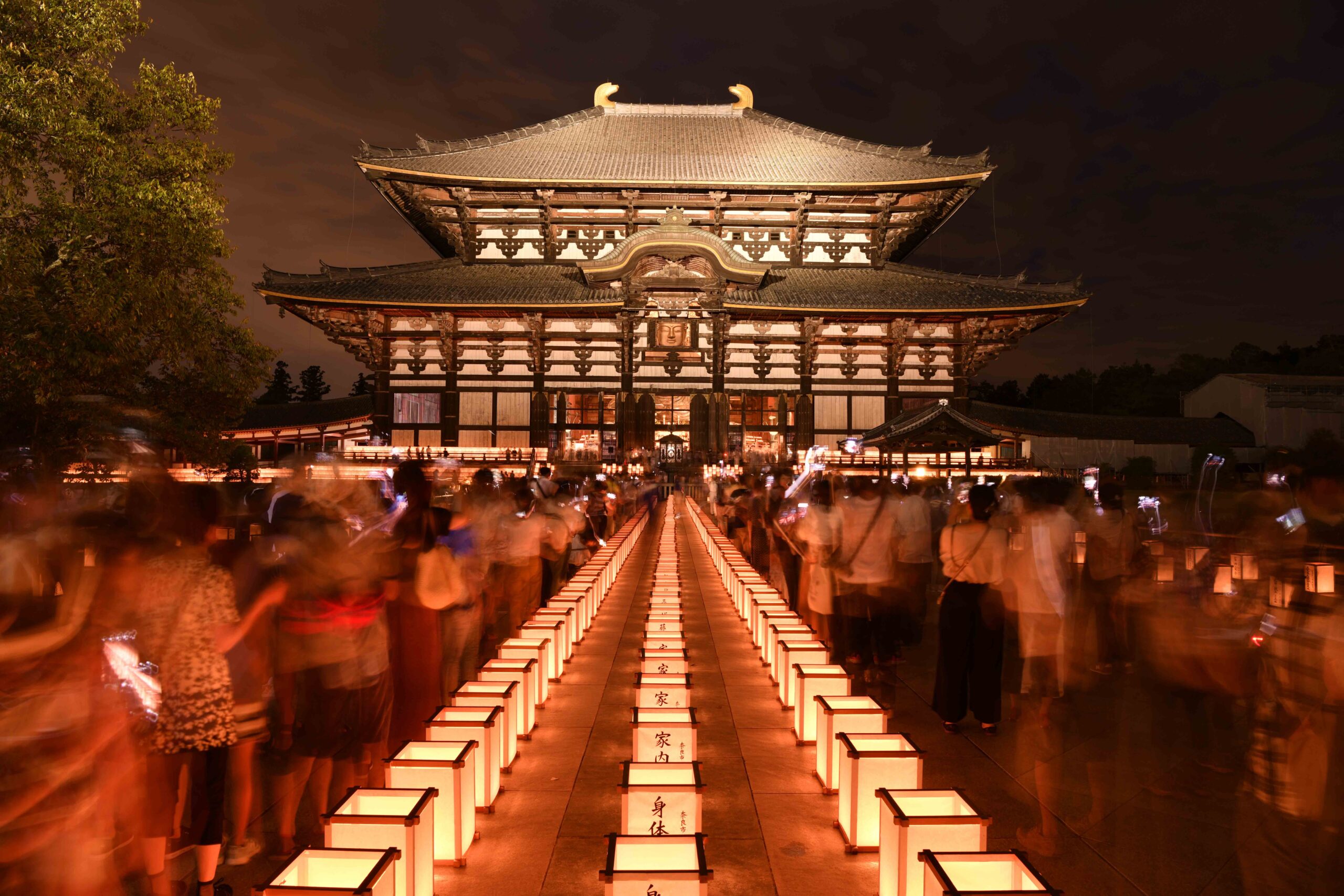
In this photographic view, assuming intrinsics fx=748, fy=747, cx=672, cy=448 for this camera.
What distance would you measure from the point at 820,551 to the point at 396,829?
456 centimetres

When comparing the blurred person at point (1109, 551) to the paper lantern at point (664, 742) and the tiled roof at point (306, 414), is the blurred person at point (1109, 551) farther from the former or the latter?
the tiled roof at point (306, 414)

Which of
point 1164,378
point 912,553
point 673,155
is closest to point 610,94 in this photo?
point 673,155

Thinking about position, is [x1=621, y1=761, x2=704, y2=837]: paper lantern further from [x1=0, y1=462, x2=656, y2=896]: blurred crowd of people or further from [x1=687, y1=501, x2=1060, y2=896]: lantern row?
[x1=0, y1=462, x2=656, y2=896]: blurred crowd of people

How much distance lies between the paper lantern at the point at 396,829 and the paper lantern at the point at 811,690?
2439 mm

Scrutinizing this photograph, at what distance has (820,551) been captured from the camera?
6.65m

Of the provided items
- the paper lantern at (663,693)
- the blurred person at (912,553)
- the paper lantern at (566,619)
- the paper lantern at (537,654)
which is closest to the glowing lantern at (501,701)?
the paper lantern at (537,654)

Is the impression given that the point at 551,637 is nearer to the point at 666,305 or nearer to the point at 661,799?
the point at 661,799

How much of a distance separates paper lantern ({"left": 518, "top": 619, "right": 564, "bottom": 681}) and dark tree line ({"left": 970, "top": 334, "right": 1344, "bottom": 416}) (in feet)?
172

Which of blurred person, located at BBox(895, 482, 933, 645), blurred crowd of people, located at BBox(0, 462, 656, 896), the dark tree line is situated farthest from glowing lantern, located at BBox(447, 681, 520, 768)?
the dark tree line

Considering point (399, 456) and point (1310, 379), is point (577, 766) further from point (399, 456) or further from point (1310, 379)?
point (1310, 379)

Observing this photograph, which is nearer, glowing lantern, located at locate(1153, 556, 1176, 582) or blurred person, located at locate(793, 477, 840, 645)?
glowing lantern, located at locate(1153, 556, 1176, 582)

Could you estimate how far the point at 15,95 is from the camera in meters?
11.1

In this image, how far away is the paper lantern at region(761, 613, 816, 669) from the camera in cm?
579

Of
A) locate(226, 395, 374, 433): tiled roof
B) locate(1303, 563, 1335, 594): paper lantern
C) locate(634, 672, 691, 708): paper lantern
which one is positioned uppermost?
locate(226, 395, 374, 433): tiled roof
